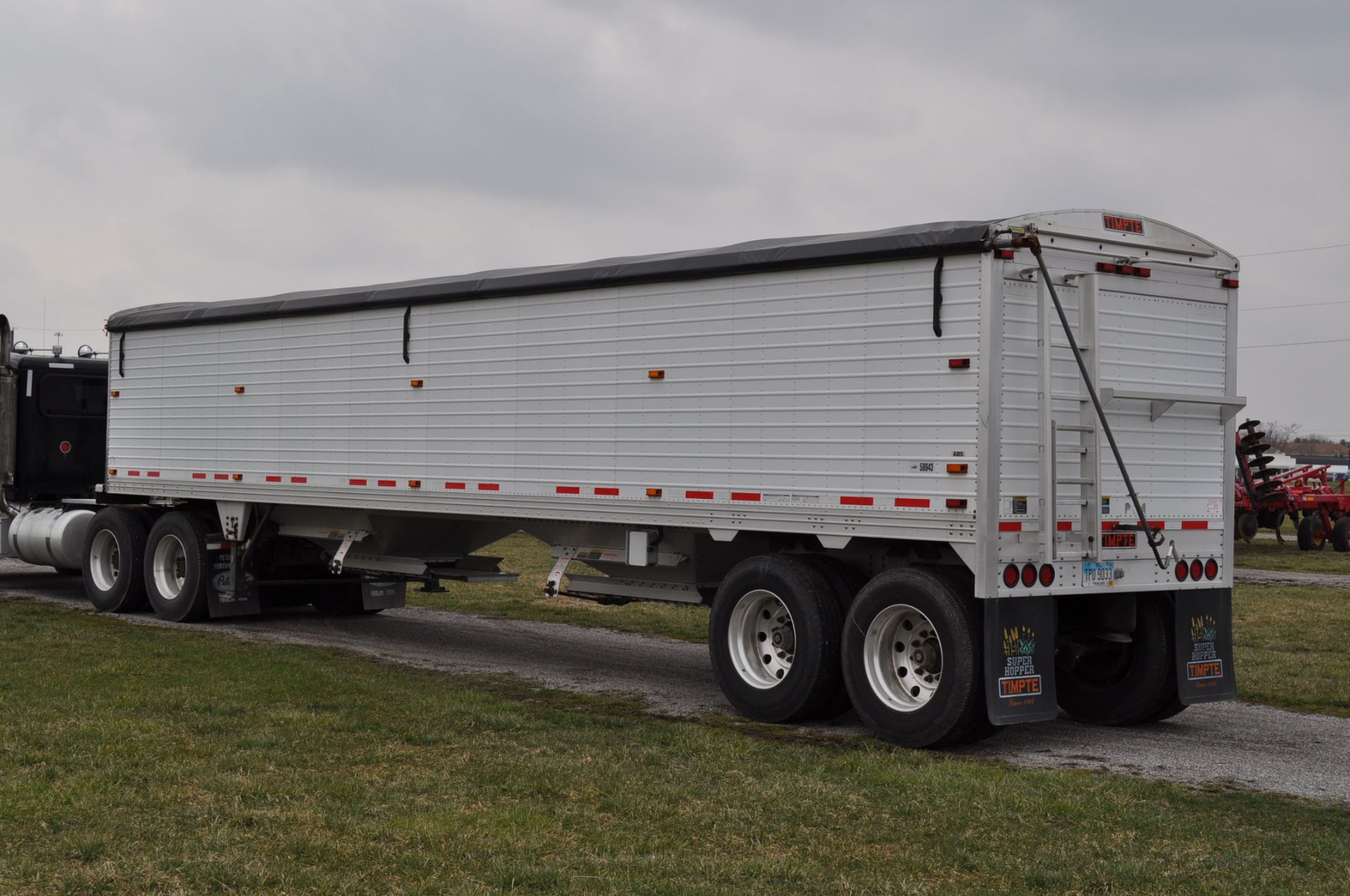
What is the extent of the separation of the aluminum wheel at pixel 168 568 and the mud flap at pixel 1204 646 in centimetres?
1108

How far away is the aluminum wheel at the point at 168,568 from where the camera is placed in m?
16.8

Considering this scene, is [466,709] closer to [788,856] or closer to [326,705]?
[326,705]

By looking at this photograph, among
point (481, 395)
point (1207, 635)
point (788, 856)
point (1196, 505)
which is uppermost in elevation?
point (481, 395)

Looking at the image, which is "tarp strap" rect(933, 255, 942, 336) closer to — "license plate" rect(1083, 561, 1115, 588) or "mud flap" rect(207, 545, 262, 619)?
"license plate" rect(1083, 561, 1115, 588)

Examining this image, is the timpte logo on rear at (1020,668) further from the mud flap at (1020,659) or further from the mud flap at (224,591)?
the mud flap at (224,591)

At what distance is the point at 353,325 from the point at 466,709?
5.37 metres

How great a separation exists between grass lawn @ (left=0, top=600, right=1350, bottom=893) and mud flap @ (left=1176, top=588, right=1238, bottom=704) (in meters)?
2.37

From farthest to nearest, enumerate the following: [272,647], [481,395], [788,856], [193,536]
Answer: [193,536] < [272,647] < [481,395] < [788,856]

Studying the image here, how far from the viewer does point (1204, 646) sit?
10.8m

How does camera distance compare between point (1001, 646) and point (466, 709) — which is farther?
point (466, 709)

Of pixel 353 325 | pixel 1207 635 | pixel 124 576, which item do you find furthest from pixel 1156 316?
pixel 124 576

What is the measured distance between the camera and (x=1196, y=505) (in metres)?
10.7

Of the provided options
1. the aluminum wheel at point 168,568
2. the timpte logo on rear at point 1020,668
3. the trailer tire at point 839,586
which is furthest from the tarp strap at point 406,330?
the timpte logo on rear at point 1020,668

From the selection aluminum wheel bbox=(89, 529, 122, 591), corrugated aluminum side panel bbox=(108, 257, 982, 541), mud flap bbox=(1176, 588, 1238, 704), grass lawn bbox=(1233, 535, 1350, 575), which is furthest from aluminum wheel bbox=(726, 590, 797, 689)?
grass lawn bbox=(1233, 535, 1350, 575)
